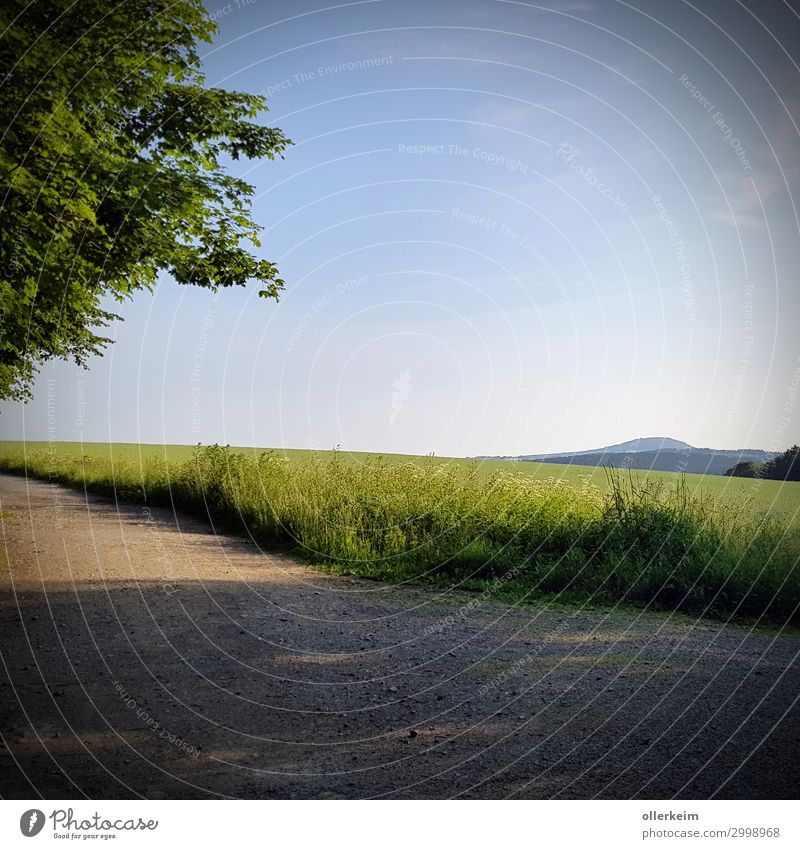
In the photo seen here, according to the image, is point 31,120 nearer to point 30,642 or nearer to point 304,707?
point 30,642

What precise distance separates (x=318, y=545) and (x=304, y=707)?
543 centimetres

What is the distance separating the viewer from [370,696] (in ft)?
15.6

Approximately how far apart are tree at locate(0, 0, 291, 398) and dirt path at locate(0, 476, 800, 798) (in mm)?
3818

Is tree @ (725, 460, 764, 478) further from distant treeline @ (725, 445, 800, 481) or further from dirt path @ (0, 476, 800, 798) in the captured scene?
dirt path @ (0, 476, 800, 798)

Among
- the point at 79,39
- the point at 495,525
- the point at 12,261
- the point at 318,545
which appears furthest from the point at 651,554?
the point at 79,39

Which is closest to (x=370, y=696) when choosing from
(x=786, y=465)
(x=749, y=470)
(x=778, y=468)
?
(x=786, y=465)

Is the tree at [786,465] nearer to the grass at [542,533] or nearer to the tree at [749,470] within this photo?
the tree at [749,470]

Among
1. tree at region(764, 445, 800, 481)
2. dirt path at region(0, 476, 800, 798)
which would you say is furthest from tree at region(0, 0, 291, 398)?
tree at region(764, 445, 800, 481)

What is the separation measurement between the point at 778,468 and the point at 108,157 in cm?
791

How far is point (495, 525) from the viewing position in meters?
9.70

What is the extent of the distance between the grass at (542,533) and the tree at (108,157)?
390cm

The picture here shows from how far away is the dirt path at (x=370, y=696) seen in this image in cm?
350

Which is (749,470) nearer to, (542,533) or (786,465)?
(786,465)

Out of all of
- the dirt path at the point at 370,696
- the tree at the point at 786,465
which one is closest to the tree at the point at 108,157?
the dirt path at the point at 370,696
